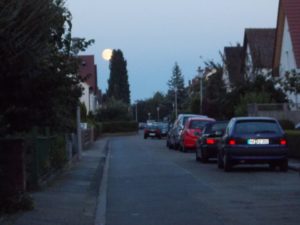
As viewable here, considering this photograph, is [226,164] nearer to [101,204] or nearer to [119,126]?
[101,204]

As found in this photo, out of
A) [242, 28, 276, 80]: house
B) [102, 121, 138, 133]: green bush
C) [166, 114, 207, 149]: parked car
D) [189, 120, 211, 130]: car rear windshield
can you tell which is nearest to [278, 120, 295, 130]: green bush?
[189, 120, 211, 130]: car rear windshield

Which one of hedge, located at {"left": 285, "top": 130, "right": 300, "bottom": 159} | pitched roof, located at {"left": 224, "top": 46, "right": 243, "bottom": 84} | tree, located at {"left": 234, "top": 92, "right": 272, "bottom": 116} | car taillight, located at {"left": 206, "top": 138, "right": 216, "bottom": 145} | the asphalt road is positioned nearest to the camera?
the asphalt road

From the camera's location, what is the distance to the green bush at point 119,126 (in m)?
96.0

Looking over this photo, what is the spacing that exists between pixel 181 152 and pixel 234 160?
54.8 feet

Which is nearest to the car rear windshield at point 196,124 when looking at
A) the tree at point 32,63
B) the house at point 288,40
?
the house at point 288,40

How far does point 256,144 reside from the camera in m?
23.2

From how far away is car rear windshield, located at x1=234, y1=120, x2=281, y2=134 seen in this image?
76.5ft

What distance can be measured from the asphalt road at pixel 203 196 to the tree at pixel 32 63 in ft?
7.06

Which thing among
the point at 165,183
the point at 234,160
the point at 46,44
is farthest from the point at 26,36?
the point at 234,160

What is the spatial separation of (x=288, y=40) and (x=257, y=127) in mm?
28010

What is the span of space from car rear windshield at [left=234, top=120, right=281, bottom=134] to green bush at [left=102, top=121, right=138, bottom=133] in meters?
71.5

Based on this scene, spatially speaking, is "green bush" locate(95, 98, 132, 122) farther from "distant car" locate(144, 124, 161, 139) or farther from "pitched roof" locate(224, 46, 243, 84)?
"pitched roof" locate(224, 46, 243, 84)

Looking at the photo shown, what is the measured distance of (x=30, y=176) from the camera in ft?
57.9

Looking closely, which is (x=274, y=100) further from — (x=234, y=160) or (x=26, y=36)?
(x=26, y=36)
